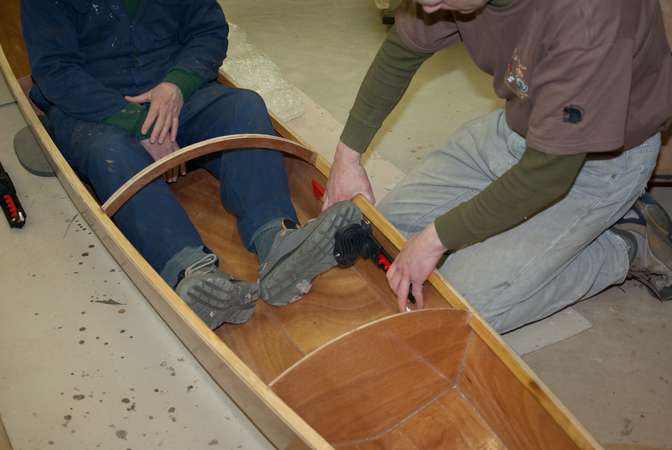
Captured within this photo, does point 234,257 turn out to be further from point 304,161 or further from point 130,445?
point 130,445

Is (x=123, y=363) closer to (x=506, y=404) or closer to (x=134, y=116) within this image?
(x=134, y=116)

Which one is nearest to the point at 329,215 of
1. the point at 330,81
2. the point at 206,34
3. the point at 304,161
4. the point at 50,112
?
the point at 304,161

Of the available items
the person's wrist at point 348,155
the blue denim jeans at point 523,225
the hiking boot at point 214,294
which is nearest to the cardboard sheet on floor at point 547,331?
the blue denim jeans at point 523,225

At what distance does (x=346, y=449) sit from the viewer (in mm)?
1825

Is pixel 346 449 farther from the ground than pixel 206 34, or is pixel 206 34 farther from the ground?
pixel 206 34

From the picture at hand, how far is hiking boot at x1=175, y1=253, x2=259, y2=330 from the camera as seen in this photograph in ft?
6.27

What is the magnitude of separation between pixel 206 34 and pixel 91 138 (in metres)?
0.62

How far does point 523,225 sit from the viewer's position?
2117 mm

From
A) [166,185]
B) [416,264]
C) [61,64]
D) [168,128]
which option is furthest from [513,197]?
[61,64]

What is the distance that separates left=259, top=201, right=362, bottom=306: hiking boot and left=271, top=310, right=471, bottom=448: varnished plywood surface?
15.2 inches

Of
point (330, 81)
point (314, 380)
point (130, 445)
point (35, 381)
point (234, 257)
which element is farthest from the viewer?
point (330, 81)

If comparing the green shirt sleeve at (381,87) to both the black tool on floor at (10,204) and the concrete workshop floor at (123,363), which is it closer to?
the concrete workshop floor at (123,363)

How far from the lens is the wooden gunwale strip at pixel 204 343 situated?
1.55 meters

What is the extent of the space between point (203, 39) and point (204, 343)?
4.20 ft
